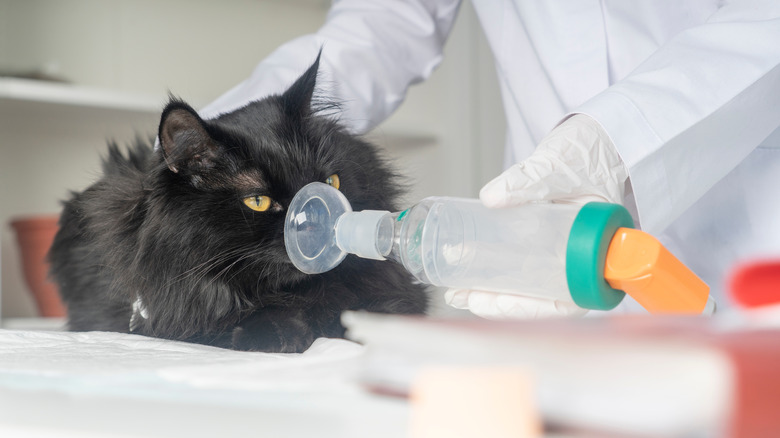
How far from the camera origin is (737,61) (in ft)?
3.08

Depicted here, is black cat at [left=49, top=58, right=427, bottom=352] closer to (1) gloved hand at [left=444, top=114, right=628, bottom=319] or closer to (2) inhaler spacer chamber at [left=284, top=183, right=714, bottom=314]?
(2) inhaler spacer chamber at [left=284, top=183, right=714, bottom=314]

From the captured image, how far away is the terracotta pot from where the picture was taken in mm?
2316

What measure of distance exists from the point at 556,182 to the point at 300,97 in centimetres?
49

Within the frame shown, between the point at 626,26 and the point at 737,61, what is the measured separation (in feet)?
1.28

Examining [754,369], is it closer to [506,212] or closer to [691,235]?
[506,212]

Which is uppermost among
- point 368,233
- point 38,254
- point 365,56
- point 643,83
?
point 365,56

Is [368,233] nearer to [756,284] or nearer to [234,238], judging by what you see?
[234,238]

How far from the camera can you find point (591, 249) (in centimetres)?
56

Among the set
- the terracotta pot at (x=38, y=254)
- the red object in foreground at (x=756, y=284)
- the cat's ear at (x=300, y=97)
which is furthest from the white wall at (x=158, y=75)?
the red object in foreground at (x=756, y=284)

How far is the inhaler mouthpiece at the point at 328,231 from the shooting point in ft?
2.72

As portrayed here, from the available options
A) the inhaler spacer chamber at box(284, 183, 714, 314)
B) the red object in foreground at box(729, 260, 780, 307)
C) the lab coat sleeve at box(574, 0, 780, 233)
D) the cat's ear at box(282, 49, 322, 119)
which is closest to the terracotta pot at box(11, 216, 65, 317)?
the cat's ear at box(282, 49, 322, 119)

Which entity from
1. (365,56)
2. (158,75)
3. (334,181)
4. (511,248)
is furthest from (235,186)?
(158,75)

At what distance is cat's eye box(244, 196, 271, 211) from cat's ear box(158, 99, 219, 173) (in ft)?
0.31

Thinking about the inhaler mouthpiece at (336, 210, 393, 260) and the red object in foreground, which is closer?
the red object in foreground
